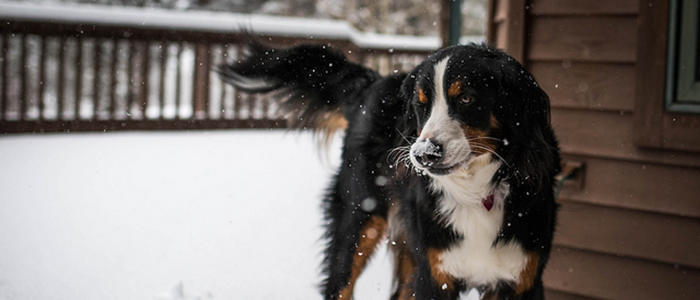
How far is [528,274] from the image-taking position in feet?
6.88

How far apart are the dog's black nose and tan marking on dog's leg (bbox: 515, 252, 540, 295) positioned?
522 millimetres

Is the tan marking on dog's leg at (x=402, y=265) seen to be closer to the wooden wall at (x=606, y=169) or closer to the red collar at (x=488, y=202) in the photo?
the wooden wall at (x=606, y=169)

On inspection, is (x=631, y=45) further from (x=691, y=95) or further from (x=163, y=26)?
(x=163, y=26)

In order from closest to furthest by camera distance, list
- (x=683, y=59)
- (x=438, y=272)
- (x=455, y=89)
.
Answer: (x=455, y=89), (x=438, y=272), (x=683, y=59)

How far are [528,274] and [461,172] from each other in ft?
1.36

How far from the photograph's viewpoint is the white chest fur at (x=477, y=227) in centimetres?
207

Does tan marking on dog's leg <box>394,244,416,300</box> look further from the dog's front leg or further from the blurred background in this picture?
the blurred background

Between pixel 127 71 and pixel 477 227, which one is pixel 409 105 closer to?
pixel 477 227

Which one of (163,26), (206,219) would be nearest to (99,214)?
(206,219)

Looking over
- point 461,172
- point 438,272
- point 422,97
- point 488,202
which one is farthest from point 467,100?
point 438,272

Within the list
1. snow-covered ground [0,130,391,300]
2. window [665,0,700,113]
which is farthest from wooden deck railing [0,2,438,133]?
window [665,0,700,113]

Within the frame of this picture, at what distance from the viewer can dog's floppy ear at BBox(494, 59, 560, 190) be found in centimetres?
195

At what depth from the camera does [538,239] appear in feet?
6.79

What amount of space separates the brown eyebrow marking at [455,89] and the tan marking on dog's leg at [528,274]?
599mm
